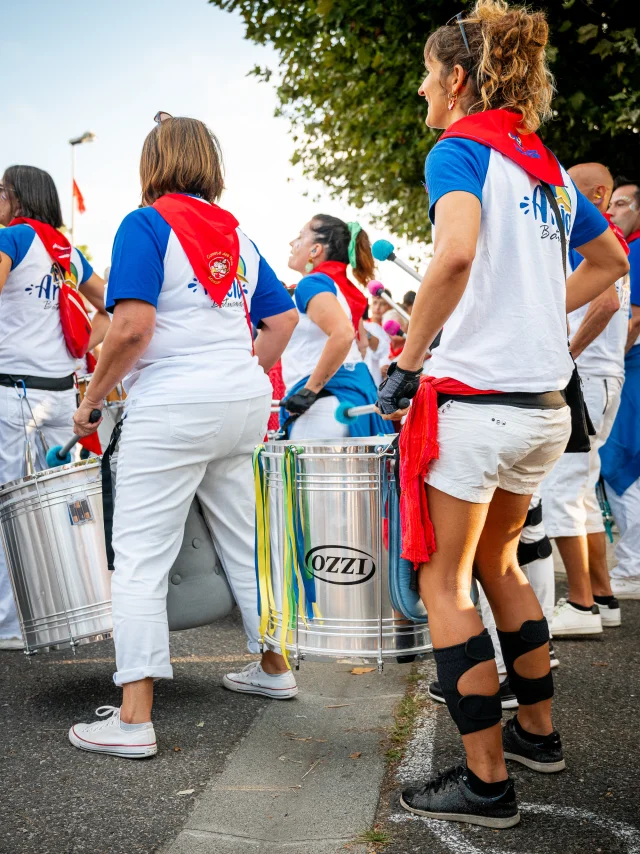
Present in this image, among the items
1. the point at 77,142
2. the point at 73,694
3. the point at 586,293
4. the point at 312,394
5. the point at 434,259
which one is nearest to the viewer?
the point at 434,259

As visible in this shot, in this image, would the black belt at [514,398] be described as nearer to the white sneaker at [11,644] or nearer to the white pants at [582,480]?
the white pants at [582,480]

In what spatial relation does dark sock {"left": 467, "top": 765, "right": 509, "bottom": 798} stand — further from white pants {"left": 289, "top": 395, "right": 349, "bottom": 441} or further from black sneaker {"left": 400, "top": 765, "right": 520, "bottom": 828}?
white pants {"left": 289, "top": 395, "right": 349, "bottom": 441}

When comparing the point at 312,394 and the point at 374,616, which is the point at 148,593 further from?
the point at 312,394

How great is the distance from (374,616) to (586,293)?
4.08ft

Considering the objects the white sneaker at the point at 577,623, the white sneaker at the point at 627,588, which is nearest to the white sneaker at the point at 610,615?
the white sneaker at the point at 577,623

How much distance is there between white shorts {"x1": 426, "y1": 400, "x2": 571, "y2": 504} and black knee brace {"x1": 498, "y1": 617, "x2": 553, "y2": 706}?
56 centimetres

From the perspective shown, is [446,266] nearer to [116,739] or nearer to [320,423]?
[116,739]

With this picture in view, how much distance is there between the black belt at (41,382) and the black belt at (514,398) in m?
2.77

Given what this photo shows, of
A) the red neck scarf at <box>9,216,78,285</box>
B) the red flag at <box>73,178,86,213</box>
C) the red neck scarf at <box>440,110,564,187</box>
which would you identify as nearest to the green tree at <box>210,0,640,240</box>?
the red neck scarf at <box>9,216,78,285</box>

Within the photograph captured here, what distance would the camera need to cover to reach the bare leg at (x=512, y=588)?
2809 mm

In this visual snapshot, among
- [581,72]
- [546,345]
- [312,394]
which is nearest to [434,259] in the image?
[546,345]

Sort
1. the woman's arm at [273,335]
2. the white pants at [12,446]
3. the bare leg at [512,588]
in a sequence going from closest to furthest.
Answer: the bare leg at [512,588] < the woman's arm at [273,335] < the white pants at [12,446]

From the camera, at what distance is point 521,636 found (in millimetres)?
2900

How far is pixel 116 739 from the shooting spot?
3.19m
